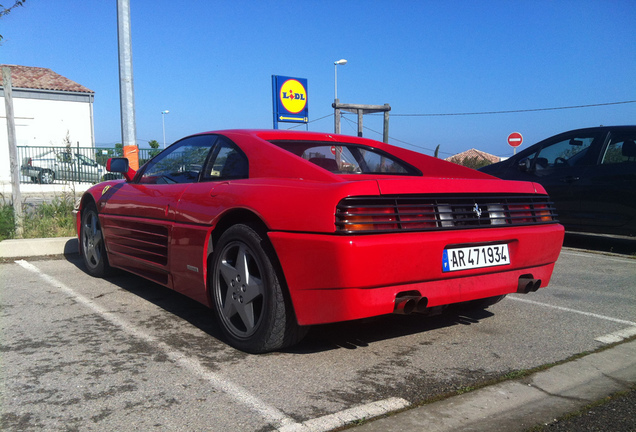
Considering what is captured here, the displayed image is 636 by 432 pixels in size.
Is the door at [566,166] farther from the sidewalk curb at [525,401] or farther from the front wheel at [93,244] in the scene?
the front wheel at [93,244]

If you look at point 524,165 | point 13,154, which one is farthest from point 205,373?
point 524,165

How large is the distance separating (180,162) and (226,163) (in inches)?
26.8

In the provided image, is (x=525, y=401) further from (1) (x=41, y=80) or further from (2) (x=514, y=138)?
(1) (x=41, y=80)

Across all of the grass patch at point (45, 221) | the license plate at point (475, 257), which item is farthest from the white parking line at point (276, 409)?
the grass patch at point (45, 221)

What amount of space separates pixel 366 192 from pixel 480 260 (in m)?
0.87

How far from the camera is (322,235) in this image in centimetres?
272

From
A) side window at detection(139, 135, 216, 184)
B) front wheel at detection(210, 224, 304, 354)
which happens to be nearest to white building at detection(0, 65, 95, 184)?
side window at detection(139, 135, 216, 184)

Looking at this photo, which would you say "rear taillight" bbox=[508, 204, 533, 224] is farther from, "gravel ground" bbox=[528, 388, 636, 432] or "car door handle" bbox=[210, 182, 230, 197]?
"car door handle" bbox=[210, 182, 230, 197]

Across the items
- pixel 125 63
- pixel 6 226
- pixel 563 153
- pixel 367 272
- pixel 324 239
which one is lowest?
pixel 6 226

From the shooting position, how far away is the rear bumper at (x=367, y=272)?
2.67m

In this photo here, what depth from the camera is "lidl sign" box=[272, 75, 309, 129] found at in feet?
51.1

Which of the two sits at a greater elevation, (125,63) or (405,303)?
(125,63)

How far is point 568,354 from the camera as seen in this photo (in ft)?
10.5

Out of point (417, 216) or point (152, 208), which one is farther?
point (152, 208)
